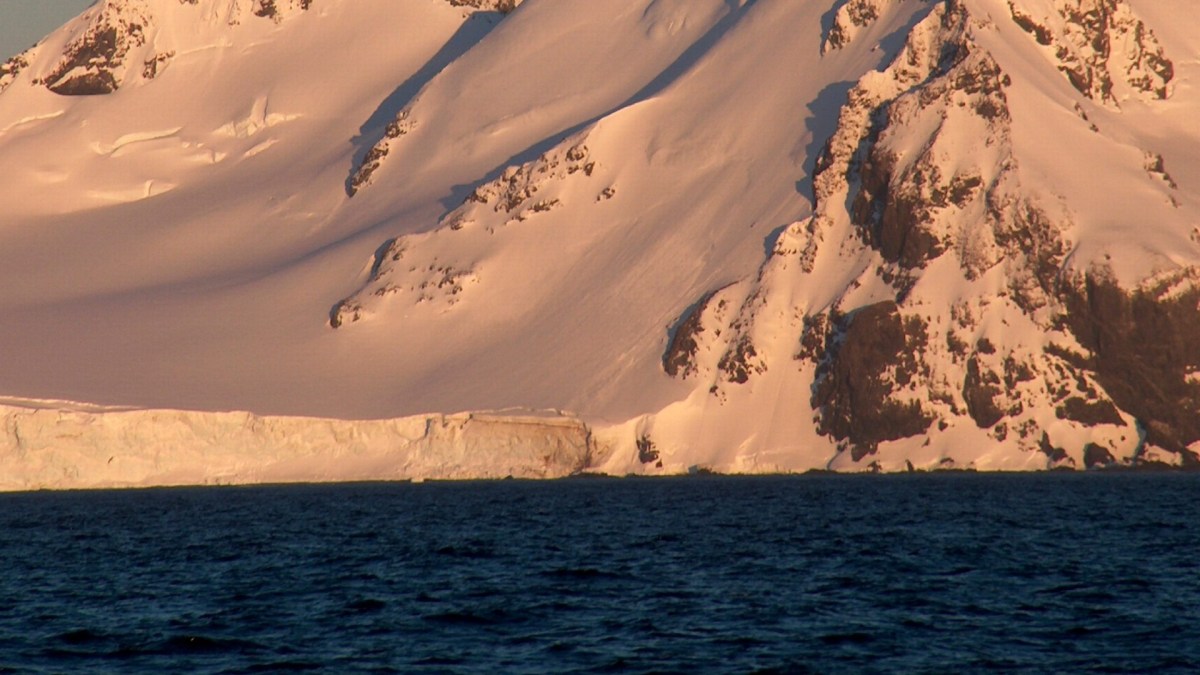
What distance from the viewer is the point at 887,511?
308 ft

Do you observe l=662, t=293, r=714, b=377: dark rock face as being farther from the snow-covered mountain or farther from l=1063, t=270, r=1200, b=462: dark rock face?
l=1063, t=270, r=1200, b=462: dark rock face

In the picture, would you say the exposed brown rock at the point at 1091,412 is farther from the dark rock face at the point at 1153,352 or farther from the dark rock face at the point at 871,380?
the dark rock face at the point at 871,380

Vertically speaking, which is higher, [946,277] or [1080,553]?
[946,277]

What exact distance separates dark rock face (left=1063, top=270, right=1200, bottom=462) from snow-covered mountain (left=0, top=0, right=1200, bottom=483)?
0.20 m

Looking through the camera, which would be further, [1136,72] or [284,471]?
[1136,72]

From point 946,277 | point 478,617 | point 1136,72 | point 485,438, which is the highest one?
point 1136,72

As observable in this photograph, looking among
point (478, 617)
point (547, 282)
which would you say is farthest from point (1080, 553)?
point (547, 282)

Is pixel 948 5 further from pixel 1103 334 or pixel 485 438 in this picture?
pixel 485 438

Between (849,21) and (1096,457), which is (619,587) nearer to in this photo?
(1096,457)

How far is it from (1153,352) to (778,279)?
28937 mm

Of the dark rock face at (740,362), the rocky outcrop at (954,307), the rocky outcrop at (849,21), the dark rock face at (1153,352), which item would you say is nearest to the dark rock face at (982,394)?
the rocky outcrop at (954,307)

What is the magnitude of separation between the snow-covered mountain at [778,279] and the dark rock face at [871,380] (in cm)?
23

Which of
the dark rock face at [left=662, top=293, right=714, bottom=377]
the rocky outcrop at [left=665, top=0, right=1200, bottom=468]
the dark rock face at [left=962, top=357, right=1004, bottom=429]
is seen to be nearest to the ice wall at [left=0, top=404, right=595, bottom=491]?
the dark rock face at [left=662, top=293, right=714, bottom=377]

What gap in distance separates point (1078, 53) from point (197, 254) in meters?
83.4
